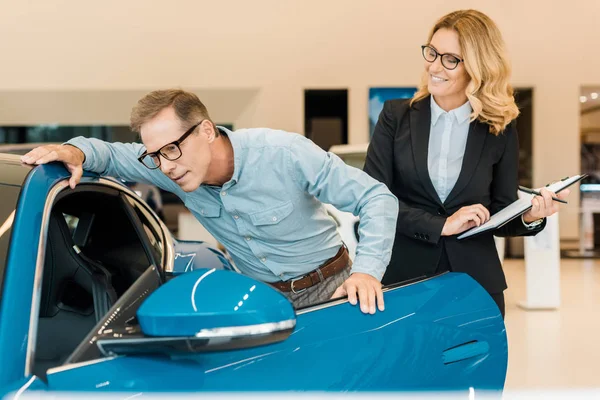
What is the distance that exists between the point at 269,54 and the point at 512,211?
25.5 ft

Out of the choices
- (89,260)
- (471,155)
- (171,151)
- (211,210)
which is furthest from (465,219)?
(89,260)

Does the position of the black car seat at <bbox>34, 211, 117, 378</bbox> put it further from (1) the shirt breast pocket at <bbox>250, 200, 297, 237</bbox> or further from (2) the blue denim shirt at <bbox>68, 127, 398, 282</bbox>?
(1) the shirt breast pocket at <bbox>250, 200, 297, 237</bbox>

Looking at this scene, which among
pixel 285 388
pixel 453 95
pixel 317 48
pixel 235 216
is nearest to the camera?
pixel 285 388

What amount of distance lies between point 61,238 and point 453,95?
113cm

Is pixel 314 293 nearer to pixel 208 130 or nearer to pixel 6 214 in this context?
pixel 208 130

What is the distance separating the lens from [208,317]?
1.01 meters

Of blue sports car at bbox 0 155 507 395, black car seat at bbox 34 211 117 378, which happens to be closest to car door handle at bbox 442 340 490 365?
blue sports car at bbox 0 155 507 395

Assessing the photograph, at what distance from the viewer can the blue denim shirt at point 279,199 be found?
171 centimetres

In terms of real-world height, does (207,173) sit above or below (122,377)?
above

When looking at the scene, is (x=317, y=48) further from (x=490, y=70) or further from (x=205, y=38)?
(x=490, y=70)

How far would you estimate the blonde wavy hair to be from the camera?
1.88m

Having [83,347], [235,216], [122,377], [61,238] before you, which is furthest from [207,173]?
[122,377]

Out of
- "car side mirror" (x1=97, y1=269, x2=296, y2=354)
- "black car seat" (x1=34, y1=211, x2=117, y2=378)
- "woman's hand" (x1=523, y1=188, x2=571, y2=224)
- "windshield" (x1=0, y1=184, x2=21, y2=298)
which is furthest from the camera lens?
"woman's hand" (x1=523, y1=188, x2=571, y2=224)

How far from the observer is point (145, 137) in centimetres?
158
